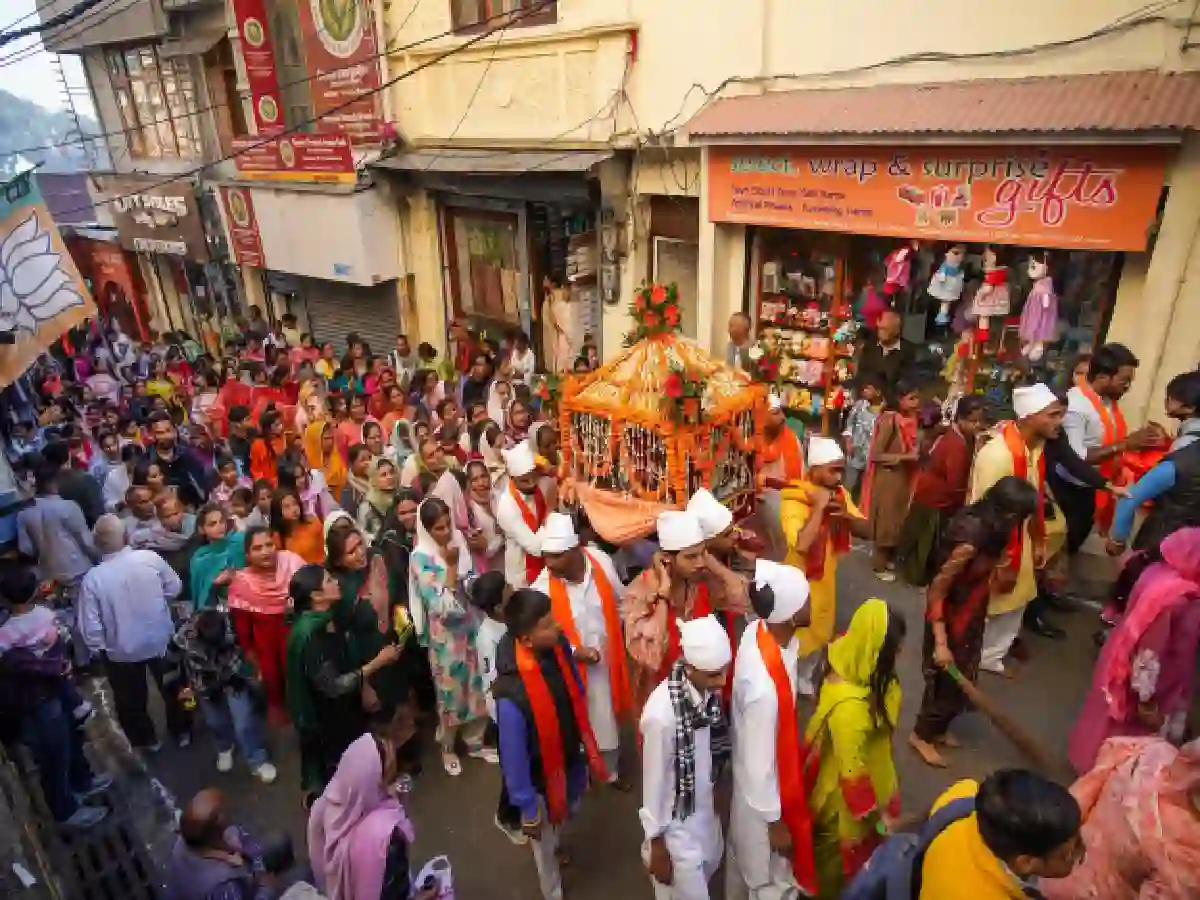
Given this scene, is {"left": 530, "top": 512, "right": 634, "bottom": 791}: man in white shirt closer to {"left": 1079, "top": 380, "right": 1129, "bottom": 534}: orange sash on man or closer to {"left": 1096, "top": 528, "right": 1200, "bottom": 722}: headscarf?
{"left": 1096, "top": 528, "right": 1200, "bottom": 722}: headscarf

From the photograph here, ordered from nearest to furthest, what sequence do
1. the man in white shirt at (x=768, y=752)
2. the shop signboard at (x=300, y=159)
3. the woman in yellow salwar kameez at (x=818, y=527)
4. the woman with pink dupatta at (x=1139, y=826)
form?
the woman with pink dupatta at (x=1139, y=826)
the man in white shirt at (x=768, y=752)
the woman in yellow salwar kameez at (x=818, y=527)
the shop signboard at (x=300, y=159)

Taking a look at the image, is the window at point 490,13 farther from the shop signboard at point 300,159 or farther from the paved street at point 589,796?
the paved street at point 589,796

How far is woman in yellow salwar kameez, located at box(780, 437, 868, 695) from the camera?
441 cm

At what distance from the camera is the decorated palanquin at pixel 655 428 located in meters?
4.67

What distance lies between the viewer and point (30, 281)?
5.06m

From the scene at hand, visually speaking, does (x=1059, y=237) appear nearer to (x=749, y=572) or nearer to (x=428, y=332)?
(x=749, y=572)

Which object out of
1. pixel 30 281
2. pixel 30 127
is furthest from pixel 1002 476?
pixel 30 127

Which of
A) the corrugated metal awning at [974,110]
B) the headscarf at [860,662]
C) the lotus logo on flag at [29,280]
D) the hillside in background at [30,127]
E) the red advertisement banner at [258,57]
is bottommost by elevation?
the hillside in background at [30,127]

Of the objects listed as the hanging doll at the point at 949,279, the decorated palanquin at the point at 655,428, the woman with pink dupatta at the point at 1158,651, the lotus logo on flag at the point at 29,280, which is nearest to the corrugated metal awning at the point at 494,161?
the hanging doll at the point at 949,279

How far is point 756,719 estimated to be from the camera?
2895 mm

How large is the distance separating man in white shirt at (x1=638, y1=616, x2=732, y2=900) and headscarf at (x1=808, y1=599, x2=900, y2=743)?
0.42 meters

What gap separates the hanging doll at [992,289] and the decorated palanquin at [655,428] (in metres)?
3.05

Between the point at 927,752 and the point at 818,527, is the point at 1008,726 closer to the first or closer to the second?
the point at 927,752

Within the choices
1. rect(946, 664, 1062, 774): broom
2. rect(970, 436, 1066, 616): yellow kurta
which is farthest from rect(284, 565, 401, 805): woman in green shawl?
rect(970, 436, 1066, 616): yellow kurta
